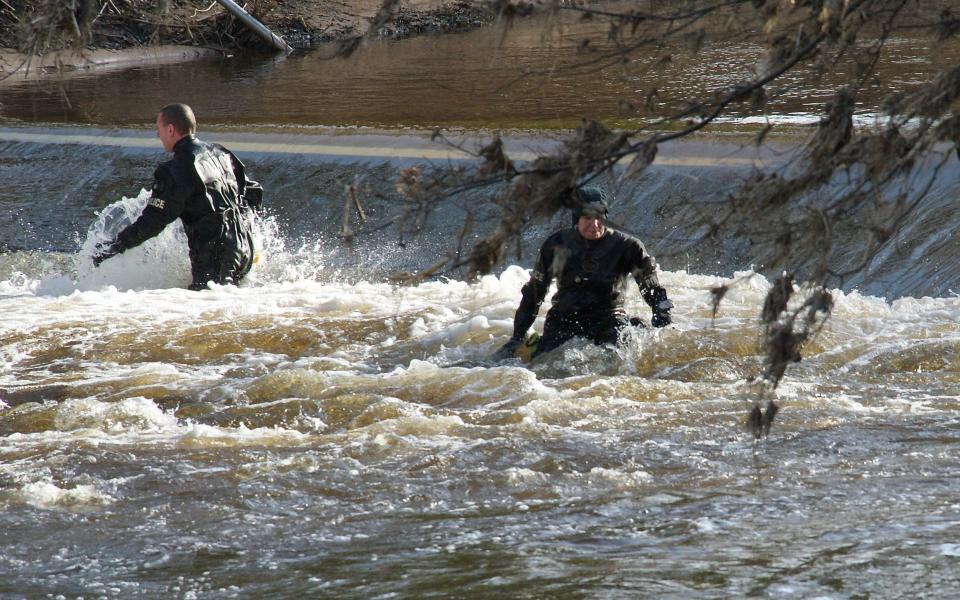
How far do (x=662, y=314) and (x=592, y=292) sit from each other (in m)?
0.44

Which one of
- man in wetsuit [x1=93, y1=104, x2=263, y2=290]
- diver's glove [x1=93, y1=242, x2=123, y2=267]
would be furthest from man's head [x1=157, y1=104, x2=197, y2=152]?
diver's glove [x1=93, y1=242, x2=123, y2=267]

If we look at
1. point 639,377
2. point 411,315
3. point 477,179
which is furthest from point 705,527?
point 411,315

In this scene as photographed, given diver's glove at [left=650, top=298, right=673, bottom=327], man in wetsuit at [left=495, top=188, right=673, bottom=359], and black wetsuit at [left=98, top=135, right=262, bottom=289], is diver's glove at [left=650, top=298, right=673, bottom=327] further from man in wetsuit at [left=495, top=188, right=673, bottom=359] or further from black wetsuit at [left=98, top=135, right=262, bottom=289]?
black wetsuit at [left=98, top=135, right=262, bottom=289]

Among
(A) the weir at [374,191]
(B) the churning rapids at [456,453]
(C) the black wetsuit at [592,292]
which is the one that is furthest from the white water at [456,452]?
(A) the weir at [374,191]

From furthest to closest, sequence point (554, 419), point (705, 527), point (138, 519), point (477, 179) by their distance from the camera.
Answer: point (554, 419), point (138, 519), point (705, 527), point (477, 179)

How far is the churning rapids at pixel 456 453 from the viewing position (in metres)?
4.32

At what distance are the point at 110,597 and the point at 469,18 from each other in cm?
2466

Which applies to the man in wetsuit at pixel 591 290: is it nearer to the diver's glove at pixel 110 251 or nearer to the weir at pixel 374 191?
the weir at pixel 374 191

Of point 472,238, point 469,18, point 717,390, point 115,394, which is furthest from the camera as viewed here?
point 469,18

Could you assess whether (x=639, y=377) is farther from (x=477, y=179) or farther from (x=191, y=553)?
(x=477, y=179)

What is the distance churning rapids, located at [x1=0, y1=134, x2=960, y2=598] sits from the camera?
170 inches

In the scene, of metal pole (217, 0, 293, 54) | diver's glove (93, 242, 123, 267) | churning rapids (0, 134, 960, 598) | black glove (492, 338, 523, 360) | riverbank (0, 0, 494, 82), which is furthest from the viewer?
riverbank (0, 0, 494, 82)

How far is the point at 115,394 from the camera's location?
7.50m

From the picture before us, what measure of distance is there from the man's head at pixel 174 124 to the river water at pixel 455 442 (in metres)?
1.28
